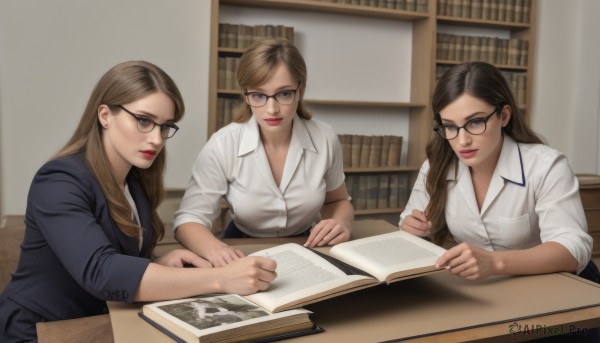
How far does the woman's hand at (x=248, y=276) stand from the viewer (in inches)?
48.5

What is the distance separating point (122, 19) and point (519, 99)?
319cm

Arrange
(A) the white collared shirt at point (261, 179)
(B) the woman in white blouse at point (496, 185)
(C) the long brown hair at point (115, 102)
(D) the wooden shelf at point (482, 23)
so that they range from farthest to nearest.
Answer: (D) the wooden shelf at point (482, 23)
(A) the white collared shirt at point (261, 179)
(B) the woman in white blouse at point (496, 185)
(C) the long brown hair at point (115, 102)

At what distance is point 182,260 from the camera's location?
159 cm

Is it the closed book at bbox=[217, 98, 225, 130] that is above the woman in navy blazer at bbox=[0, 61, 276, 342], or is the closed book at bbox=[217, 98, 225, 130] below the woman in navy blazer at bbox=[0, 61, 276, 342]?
above

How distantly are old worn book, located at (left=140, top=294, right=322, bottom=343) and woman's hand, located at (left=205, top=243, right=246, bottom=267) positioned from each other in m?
0.35

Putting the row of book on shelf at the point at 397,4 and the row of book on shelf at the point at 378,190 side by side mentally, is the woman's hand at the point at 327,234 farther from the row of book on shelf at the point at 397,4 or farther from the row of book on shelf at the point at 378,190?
the row of book on shelf at the point at 397,4

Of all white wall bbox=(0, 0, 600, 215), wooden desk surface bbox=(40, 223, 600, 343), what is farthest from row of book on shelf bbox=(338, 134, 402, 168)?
wooden desk surface bbox=(40, 223, 600, 343)

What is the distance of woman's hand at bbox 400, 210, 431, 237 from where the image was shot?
6.37 feet

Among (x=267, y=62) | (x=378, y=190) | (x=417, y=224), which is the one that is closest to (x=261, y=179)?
(x=267, y=62)

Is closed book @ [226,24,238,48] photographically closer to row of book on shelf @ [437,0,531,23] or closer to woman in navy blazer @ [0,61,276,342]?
row of book on shelf @ [437,0,531,23]

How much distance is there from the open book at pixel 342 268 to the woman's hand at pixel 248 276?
0.02 meters

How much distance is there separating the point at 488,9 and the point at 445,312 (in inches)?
155

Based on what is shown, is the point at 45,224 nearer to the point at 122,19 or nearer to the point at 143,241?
the point at 143,241

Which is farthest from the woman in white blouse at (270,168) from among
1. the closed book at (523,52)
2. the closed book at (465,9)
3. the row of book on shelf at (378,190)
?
the closed book at (523,52)
